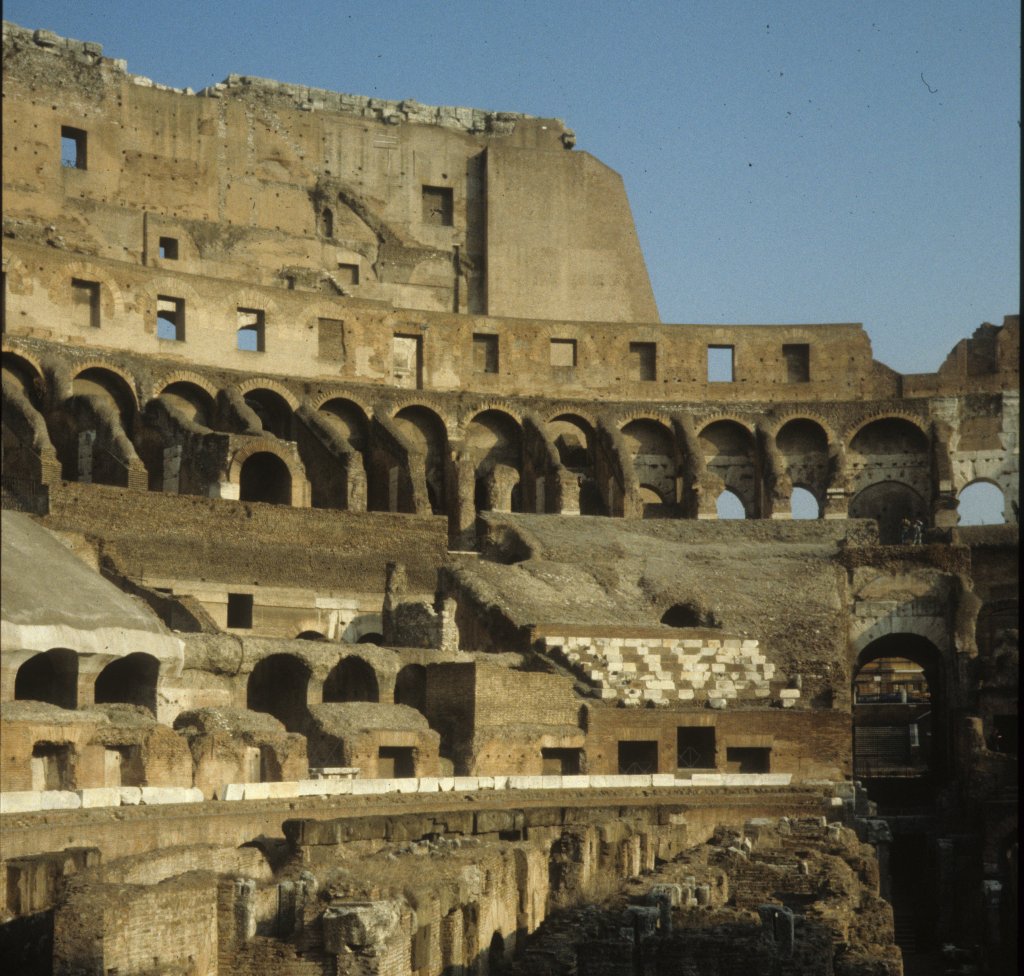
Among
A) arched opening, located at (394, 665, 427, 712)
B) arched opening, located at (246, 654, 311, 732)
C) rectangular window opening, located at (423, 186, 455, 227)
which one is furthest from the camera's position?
rectangular window opening, located at (423, 186, 455, 227)

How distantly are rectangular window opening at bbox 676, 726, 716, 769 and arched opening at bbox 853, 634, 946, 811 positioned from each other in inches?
161

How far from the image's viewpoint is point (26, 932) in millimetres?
13875

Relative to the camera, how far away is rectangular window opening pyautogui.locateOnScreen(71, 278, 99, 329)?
4284 cm

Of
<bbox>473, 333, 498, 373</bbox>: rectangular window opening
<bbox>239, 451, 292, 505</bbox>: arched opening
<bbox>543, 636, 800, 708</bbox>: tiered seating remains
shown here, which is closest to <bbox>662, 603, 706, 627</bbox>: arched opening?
<bbox>543, 636, 800, 708</bbox>: tiered seating remains

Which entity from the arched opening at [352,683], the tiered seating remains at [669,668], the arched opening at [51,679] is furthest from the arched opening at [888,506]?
the arched opening at [51,679]

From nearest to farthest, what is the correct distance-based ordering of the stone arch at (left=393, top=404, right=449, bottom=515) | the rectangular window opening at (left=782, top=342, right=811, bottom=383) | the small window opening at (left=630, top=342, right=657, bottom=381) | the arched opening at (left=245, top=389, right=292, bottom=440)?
the arched opening at (left=245, top=389, right=292, bottom=440)
the stone arch at (left=393, top=404, right=449, bottom=515)
the small window opening at (left=630, top=342, right=657, bottom=381)
the rectangular window opening at (left=782, top=342, right=811, bottom=383)

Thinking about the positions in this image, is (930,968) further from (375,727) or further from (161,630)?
(161,630)

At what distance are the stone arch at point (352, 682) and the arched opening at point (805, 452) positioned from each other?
19166 mm

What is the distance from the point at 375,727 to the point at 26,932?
50.6 feet

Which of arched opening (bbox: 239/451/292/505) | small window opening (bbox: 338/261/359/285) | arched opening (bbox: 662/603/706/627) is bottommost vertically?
arched opening (bbox: 662/603/706/627)

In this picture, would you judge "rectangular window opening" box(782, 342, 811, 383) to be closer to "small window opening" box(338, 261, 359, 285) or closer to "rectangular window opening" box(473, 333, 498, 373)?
"rectangular window opening" box(473, 333, 498, 373)

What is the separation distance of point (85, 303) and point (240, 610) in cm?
1011

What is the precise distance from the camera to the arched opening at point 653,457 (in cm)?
4906

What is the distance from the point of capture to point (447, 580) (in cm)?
3825
